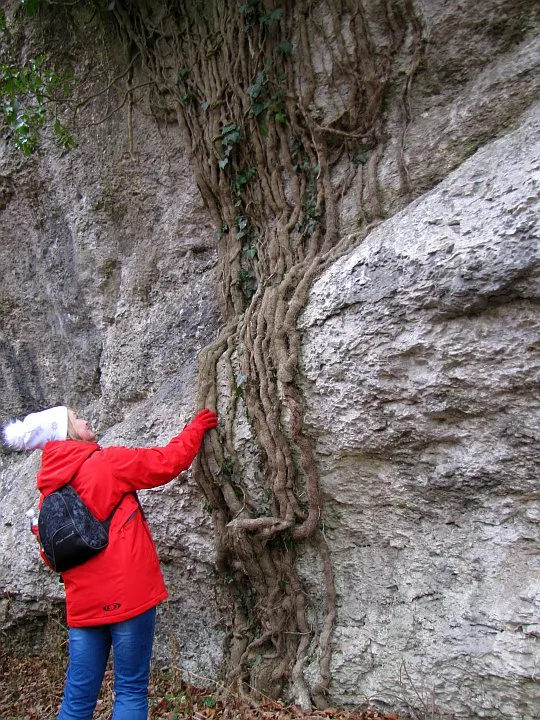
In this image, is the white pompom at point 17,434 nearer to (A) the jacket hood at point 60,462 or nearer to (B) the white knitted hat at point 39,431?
(B) the white knitted hat at point 39,431

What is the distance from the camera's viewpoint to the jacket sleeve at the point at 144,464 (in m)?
2.42

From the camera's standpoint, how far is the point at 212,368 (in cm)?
310

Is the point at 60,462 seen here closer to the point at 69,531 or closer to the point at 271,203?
the point at 69,531

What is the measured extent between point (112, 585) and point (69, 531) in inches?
11.0

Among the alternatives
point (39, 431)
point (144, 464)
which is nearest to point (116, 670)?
point (144, 464)

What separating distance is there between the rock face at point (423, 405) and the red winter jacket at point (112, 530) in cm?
62

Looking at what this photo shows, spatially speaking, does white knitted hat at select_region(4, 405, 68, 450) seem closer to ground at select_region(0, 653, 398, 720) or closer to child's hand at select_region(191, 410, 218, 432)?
child's hand at select_region(191, 410, 218, 432)

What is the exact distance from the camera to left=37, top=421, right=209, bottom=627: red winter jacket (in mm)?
2293

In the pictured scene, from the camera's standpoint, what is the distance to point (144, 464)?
2.46 metres

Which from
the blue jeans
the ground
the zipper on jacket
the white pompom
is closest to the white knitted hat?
the white pompom

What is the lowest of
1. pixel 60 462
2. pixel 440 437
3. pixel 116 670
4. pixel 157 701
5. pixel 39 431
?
pixel 157 701

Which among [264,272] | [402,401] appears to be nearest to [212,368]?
[264,272]

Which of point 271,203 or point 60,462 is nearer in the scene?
point 60,462

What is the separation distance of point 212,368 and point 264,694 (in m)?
1.62
